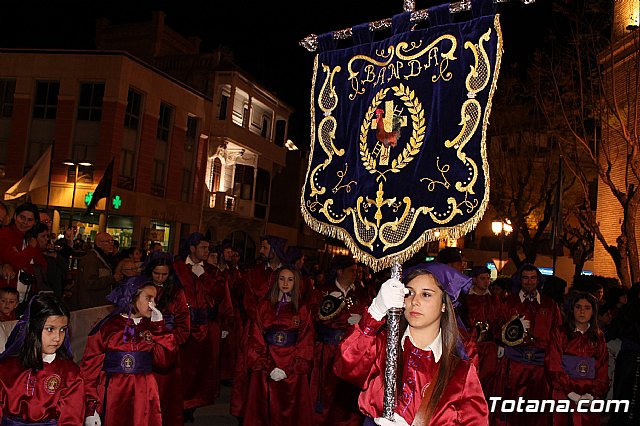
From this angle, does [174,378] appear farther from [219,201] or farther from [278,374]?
[219,201]

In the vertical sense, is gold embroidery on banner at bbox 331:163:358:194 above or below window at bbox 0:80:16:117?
below

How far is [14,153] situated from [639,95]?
932 inches

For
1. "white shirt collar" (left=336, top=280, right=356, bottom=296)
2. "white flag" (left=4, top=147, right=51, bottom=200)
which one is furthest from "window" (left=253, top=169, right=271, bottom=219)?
"white shirt collar" (left=336, top=280, right=356, bottom=296)

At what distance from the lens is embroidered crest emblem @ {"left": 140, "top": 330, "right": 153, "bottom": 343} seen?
21.4ft

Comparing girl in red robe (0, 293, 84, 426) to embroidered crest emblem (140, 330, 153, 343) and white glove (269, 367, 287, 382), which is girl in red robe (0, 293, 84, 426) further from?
white glove (269, 367, 287, 382)

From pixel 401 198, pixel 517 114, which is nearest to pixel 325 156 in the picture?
pixel 401 198

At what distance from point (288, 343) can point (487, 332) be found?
3.29m

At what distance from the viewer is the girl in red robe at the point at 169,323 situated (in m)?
7.81

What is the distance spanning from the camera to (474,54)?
4074 millimetres

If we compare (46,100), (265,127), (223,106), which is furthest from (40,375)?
(265,127)

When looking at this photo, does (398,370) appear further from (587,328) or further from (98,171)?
(98,171)

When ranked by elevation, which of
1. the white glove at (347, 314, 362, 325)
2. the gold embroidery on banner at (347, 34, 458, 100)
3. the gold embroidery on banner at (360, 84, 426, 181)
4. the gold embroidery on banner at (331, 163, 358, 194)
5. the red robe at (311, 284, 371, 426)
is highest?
the gold embroidery on banner at (347, 34, 458, 100)

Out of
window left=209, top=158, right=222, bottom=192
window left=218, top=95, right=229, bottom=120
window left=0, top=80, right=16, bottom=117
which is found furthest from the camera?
window left=209, top=158, right=222, bottom=192

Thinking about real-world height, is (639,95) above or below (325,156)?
above
